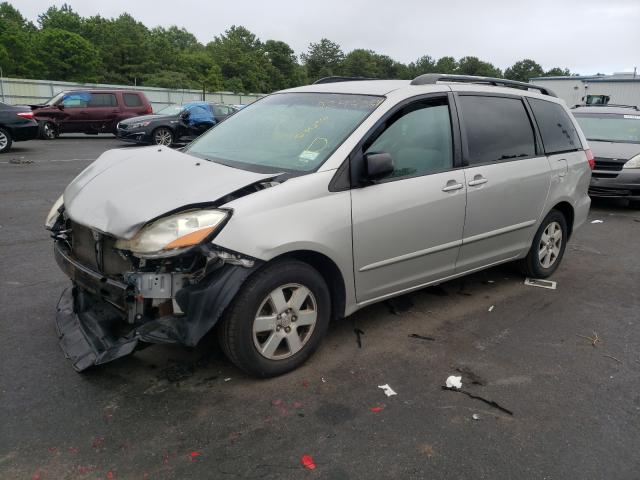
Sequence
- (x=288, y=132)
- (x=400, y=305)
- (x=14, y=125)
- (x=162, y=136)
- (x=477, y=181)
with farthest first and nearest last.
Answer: (x=162, y=136)
(x=14, y=125)
(x=400, y=305)
(x=477, y=181)
(x=288, y=132)

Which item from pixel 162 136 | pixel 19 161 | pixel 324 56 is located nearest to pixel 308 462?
pixel 19 161

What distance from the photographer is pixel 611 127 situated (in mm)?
10383

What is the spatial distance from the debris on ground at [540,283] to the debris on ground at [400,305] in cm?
140

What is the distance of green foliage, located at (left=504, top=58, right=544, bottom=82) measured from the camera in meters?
132

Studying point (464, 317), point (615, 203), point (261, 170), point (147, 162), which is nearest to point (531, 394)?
point (464, 317)

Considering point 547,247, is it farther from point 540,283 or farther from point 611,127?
point 611,127

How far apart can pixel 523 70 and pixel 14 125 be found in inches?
5407

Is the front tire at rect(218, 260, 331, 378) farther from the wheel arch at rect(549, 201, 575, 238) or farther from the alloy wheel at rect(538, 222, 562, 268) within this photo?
the wheel arch at rect(549, 201, 575, 238)

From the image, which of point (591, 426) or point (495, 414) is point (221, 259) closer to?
point (495, 414)

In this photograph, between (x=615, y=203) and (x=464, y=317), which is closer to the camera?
(x=464, y=317)

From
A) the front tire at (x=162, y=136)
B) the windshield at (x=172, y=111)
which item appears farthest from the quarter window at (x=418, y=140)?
the windshield at (x=172, y=111)

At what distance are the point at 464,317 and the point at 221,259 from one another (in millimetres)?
2289

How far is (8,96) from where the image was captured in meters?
27.1

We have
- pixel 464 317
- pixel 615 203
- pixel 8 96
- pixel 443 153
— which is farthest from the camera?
pixel 8 96
